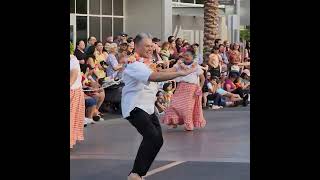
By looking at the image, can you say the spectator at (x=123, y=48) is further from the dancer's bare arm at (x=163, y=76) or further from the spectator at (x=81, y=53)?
the dancer's bare arm at (x=163, y=76)

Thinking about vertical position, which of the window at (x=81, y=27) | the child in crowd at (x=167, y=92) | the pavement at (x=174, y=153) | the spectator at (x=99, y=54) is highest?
the window at (x=81, y=27)

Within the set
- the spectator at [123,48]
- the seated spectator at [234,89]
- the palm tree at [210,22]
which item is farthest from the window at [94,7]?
the spectator at [123,48]

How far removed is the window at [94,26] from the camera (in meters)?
26.4

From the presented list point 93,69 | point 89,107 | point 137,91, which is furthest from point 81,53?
point 137,91

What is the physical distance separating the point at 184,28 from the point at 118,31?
16.6 feet

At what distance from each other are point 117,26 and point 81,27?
3.07 metres

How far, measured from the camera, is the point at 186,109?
14625 millimetres

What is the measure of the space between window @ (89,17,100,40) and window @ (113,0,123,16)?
1.52 metres

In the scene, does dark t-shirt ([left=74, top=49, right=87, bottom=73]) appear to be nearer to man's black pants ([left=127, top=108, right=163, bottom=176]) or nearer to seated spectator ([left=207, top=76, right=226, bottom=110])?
seated spectator ([left=207, top=76, right=226, bottom=110])

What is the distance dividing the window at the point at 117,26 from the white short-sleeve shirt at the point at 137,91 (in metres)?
19.6

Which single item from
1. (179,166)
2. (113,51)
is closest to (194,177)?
(179,166)

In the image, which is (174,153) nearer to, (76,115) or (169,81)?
(76,115)

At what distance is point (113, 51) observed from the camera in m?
17.6
